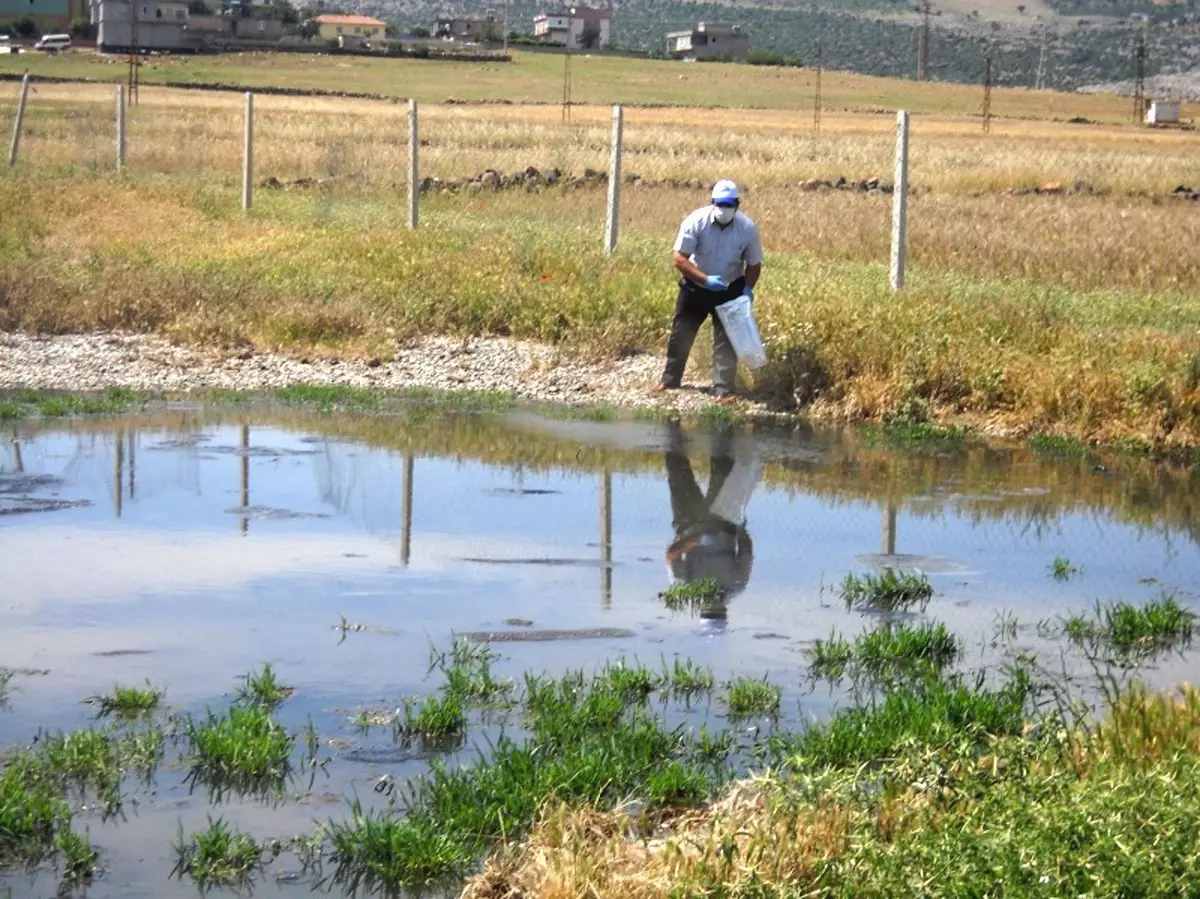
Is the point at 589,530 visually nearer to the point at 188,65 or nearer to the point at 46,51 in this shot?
the point at 188,65

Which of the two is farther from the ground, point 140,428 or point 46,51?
point 46,51

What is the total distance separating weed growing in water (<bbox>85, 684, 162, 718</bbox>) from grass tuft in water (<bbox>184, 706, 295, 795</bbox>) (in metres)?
0.44

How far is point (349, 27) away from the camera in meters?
168

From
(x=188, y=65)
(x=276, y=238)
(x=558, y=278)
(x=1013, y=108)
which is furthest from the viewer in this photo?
(x=188, y=65)

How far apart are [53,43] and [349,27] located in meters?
51.8

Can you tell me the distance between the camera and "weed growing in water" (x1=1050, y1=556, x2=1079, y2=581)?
10.1 meters

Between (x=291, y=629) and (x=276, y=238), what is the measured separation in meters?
15.0

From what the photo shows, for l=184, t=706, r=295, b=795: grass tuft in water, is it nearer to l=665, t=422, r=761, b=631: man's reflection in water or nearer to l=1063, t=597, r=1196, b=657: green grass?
l=665, t=422, r=761, b=631: man's reflection in water

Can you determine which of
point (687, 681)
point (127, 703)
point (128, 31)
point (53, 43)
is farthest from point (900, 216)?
point (128, 31)

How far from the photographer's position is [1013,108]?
321ft

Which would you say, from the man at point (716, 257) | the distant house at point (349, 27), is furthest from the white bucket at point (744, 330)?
the distant house at point (349, 27)

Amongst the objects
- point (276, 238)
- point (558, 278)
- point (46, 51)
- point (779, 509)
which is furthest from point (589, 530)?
point (46, 51)

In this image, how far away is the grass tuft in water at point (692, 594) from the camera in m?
9.33

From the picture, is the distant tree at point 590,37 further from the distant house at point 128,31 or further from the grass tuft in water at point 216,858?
the grass tuft in water at point 216,858
